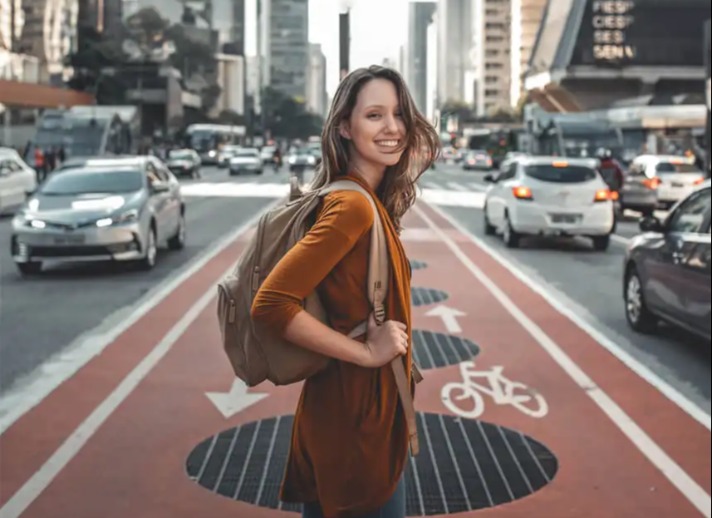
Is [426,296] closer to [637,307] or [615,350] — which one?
[637,307]

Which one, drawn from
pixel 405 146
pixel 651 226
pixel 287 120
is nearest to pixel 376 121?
pixel 405 146

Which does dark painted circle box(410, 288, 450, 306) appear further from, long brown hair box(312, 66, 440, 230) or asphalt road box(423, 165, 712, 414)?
long brown hair box(312, 66, 440, 230)

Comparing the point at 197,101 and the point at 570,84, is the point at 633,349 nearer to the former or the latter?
the point at 570,84

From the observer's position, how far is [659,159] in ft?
97.0

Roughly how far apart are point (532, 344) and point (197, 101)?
473ft

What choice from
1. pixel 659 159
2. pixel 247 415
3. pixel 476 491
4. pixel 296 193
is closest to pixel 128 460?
pixel 247 415

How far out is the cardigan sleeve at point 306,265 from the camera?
265 cm

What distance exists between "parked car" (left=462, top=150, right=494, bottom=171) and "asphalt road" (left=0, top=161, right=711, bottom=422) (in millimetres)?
49212

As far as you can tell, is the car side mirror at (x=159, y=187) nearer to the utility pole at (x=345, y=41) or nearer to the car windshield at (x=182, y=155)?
the utility pole at (x=345, y=41)

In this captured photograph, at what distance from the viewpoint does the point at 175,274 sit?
15.4m

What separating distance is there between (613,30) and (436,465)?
4632 inches

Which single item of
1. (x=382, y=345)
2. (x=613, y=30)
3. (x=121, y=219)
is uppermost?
(x=613, y=30)

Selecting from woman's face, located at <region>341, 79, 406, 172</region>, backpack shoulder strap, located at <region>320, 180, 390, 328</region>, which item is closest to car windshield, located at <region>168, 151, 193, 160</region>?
woman's face, located at <region>341, 79, 406, 172</region>

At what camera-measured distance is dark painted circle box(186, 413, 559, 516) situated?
563cm
